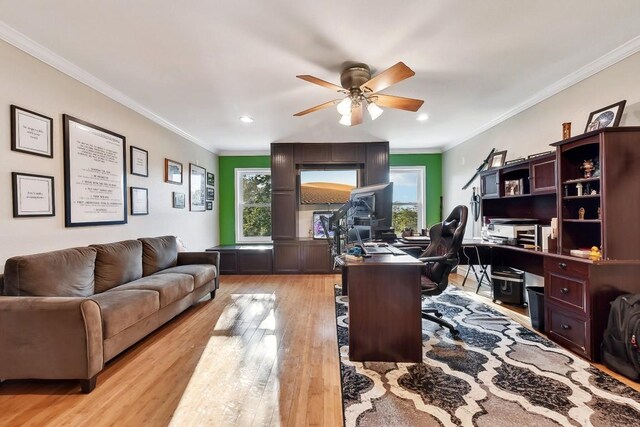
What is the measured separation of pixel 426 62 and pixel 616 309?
7.86 ft

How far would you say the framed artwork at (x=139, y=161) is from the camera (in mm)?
3461

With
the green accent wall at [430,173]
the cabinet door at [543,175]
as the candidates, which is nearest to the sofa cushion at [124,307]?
the cabinet door at [543,175]

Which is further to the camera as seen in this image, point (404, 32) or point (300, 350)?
point (300, 350)

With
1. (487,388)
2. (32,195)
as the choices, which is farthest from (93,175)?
(487,388)

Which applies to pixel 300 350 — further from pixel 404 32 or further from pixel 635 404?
pixel 404 32

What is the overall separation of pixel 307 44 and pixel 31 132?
233 centimetres

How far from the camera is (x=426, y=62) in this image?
2.56 m

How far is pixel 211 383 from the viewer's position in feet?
6.57

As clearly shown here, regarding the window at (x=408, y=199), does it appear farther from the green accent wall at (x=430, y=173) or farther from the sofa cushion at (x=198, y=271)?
the sofa cushion at (x=198, y=271)

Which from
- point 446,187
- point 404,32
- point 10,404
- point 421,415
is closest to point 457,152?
point 446,187

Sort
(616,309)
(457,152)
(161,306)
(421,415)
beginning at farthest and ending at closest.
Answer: (457,152), (161,306), (616,309), (421,415)

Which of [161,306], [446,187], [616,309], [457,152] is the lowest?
[161,306]

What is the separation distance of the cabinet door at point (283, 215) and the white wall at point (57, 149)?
188cm

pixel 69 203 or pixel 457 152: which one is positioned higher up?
Result: pixel 457 152
